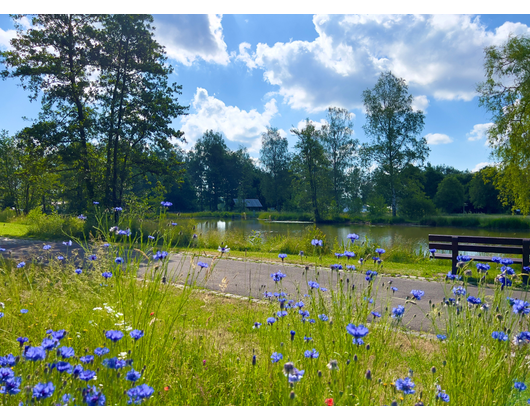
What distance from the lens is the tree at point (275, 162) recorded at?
57281 mm

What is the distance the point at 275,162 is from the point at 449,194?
2724 centimetres

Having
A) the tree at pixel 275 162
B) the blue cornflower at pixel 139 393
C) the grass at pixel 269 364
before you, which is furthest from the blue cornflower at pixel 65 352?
the tree at pixel 275 162

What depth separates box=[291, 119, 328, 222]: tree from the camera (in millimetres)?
36469

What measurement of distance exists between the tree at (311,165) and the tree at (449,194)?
23.1 m

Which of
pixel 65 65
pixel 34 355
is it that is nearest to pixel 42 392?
pixel 34 355

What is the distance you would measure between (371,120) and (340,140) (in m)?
9.83

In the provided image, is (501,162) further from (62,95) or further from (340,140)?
(340,140)

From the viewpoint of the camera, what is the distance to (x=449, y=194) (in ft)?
168

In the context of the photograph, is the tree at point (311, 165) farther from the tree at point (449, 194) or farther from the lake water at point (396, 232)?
the tree at point (449, 194)

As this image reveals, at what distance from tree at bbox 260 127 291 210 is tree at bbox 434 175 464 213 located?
23412 mm

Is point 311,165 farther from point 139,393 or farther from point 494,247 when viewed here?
point 139,393

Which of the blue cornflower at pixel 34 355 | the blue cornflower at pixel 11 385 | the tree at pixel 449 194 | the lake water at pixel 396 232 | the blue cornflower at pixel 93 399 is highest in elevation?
the tree at pixel 449 194
